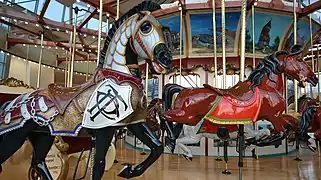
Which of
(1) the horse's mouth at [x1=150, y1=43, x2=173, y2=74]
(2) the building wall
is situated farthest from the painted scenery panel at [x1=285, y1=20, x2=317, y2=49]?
(2) the building wall

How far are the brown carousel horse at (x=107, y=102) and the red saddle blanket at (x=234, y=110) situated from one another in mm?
1491

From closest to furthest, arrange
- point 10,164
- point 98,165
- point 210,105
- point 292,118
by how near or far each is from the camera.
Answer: point 98,165
point 10,164
point 210,105
point 292,118

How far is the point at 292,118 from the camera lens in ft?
16.0

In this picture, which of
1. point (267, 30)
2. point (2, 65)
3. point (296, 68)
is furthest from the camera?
point (2, 65)

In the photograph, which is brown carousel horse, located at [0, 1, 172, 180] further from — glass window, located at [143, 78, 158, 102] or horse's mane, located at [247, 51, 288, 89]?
glass window, located at [143, 78, 158, 102]

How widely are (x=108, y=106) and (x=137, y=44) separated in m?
0.41

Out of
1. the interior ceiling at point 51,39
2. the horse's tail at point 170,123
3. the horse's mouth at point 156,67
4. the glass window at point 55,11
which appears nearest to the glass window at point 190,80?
the interior ceiling at point 51,39

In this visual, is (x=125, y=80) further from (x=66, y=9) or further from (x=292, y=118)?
(x=66, y=9)

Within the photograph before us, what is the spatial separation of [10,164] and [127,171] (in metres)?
1.71

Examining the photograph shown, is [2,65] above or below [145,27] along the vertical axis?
above

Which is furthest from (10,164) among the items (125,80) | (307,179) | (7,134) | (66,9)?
(66,9)

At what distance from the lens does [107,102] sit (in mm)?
1780

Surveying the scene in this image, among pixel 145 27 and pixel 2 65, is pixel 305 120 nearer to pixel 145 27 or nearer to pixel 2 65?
pixel 145 27

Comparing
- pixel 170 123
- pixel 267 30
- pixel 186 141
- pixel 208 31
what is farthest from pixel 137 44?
pixel 267 30
